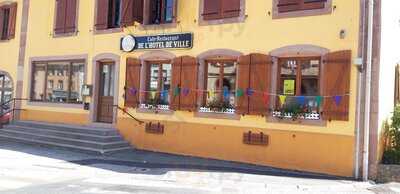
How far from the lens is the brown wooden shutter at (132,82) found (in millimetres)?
15070

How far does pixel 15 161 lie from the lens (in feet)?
40.4

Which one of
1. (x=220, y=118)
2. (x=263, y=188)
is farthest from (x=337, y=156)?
(x=220, y=118)

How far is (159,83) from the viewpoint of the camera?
48.5ft

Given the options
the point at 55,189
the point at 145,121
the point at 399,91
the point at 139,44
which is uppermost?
the point at 139,44

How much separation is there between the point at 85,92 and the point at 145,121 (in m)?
2.71

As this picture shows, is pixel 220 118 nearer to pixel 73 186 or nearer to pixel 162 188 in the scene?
pixel 162 188

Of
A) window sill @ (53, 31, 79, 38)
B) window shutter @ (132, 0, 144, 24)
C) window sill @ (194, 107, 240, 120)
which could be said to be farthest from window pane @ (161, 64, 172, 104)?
window sill @ (53, 31, 79, 38)

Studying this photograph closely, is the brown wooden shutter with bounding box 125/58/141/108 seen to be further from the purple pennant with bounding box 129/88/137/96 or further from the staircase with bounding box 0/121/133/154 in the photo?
the staircase with bounding box 0/121/133/154

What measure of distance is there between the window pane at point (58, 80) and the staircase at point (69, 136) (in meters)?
1.20

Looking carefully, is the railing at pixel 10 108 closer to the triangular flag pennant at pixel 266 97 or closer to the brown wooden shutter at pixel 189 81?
the brown wooden shutter at pixel 189 81

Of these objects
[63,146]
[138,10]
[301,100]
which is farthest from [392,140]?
[63,146]

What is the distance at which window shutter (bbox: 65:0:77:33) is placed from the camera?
17031mm

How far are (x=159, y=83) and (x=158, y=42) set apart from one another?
126 centimetres

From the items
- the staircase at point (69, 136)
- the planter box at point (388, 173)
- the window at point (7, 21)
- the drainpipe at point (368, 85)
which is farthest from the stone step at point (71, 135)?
the planter box at point (388, 173)
